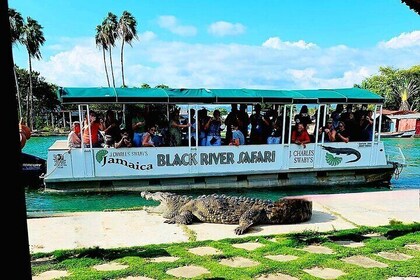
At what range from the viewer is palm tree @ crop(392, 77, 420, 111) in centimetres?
4959

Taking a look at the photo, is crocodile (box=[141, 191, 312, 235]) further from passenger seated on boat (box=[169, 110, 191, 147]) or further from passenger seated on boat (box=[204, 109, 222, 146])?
passenger seated on boat (box=[204, 109, 222, 146])

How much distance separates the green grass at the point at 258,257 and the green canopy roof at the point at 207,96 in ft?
20.4

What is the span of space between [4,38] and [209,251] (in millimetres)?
3990

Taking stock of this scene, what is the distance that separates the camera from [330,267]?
4.31 meters

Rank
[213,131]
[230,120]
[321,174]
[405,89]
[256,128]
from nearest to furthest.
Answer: [213,131] < [230,120] < [256,128] < [321,174] < [405,89]

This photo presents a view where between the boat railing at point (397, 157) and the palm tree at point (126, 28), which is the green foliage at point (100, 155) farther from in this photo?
the palm tree at point (126, 28)

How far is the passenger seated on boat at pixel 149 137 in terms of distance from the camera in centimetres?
1104

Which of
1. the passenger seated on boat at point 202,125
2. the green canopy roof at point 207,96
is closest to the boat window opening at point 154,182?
the passenger seated on boat at point 202,125

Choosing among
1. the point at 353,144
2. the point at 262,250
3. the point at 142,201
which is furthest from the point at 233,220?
the point at 353,144

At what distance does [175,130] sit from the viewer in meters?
11.3

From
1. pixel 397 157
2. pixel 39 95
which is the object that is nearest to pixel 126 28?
pixel 39 95

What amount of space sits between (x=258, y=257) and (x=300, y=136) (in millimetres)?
7959

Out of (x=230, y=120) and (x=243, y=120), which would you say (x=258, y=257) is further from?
(x=243, y=120)

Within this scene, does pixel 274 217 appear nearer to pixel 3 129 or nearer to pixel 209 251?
pixel 209 251
